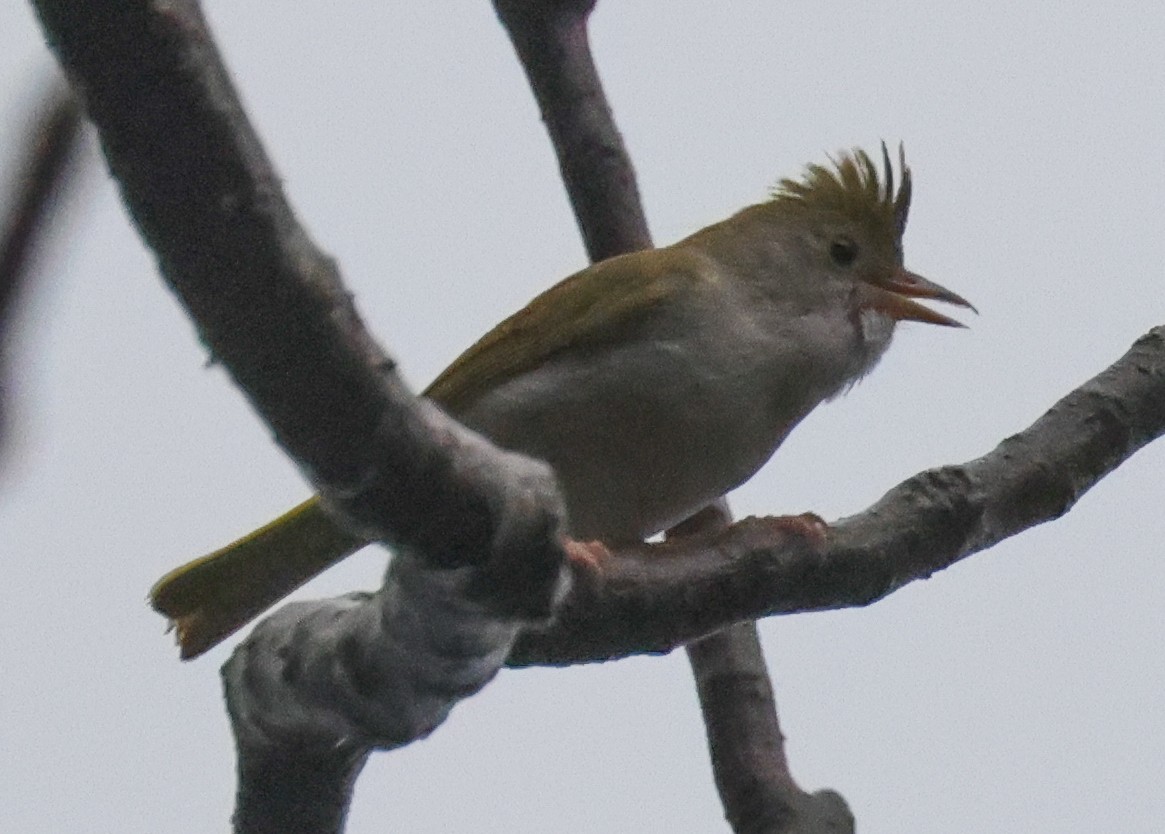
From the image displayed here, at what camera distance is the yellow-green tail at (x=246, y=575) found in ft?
11.4

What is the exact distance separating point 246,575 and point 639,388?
0.93 meters

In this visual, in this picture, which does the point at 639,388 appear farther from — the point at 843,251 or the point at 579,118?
the point at 843,251

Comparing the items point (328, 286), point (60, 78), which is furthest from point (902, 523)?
point (60, 78)

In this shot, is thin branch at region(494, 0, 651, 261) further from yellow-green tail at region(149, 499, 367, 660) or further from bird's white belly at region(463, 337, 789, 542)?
yellow-green tail at region(149, 499, 367, 660)

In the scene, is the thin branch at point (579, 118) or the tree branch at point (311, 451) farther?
the thin branch at point (579, 118)

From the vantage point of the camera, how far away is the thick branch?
2.64 meters

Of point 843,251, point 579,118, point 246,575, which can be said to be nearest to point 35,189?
point 246,575

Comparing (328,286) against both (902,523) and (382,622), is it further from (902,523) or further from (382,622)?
(902,523)

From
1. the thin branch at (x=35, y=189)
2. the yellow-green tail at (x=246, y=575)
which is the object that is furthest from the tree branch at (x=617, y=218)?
the thin branch at (x=35, y=189)

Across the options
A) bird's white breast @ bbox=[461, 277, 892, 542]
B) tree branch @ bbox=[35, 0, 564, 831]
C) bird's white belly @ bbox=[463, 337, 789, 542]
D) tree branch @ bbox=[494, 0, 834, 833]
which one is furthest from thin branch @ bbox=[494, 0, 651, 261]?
tree branch @ bbox=[35, 0, 564, 831]

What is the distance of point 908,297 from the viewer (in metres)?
4.50

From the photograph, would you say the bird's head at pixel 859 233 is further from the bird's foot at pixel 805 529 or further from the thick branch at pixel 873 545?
the bird's foot at pixel 805 529

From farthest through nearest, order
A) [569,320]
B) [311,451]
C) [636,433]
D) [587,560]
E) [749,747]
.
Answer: [569,320], [636,433], [749,747], [587,560], [311,451]

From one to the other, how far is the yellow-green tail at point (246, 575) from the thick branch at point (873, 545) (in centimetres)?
82
